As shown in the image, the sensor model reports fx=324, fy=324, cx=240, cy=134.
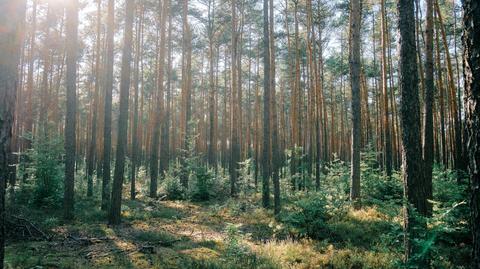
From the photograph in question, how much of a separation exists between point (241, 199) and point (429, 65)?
9.50 m

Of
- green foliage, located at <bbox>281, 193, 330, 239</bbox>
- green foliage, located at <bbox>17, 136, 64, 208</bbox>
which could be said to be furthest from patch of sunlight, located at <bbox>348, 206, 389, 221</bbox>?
green foliage, located at <bbox>17, 136, 64, 208</bbox>

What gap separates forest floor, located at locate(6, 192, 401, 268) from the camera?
600 centimetres

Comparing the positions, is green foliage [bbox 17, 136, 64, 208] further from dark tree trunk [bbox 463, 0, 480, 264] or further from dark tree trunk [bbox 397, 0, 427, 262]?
dark tree trunk [bbox 463, 0, 480, 264]

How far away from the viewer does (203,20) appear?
20391 millimetres

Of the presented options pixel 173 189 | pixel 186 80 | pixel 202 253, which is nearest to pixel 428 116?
pixel 202 253

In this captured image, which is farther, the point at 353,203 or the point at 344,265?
the point at 353,203

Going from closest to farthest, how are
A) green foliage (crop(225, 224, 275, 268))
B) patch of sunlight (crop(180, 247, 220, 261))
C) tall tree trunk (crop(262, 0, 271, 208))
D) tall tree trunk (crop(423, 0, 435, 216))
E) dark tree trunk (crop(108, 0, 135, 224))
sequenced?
1. green foliage (crop(225, 224, 275, 268))
2. patch of sunlight (crop(180, 247, 220, 261))
3. tall tree trunk (crop(423, 0, 435, 216))
4. dark tree trunk (crop(108, 0, 135, 224))
5. tall tree trunk (crop(262, 0, 271, 208))

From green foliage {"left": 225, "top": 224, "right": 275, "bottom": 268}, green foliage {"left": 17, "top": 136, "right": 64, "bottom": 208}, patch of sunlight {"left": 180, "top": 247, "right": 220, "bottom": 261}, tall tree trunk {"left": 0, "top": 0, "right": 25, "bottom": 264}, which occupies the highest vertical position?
tall tree trunk {"left": 0, "top": 0, "right": 25, "bottom": 264}

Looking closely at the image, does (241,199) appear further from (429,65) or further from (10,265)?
(10,265)

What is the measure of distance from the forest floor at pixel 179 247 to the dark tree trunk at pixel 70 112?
0.80 meters

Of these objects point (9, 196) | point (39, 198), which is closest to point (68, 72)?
point (39, 198)

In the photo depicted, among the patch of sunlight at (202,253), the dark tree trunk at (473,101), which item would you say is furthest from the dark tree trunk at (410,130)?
the patch of sunlight at (202,253)

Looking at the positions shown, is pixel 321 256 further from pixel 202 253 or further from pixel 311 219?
pixel 202 253

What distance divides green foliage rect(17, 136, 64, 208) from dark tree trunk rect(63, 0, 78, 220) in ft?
6.02
